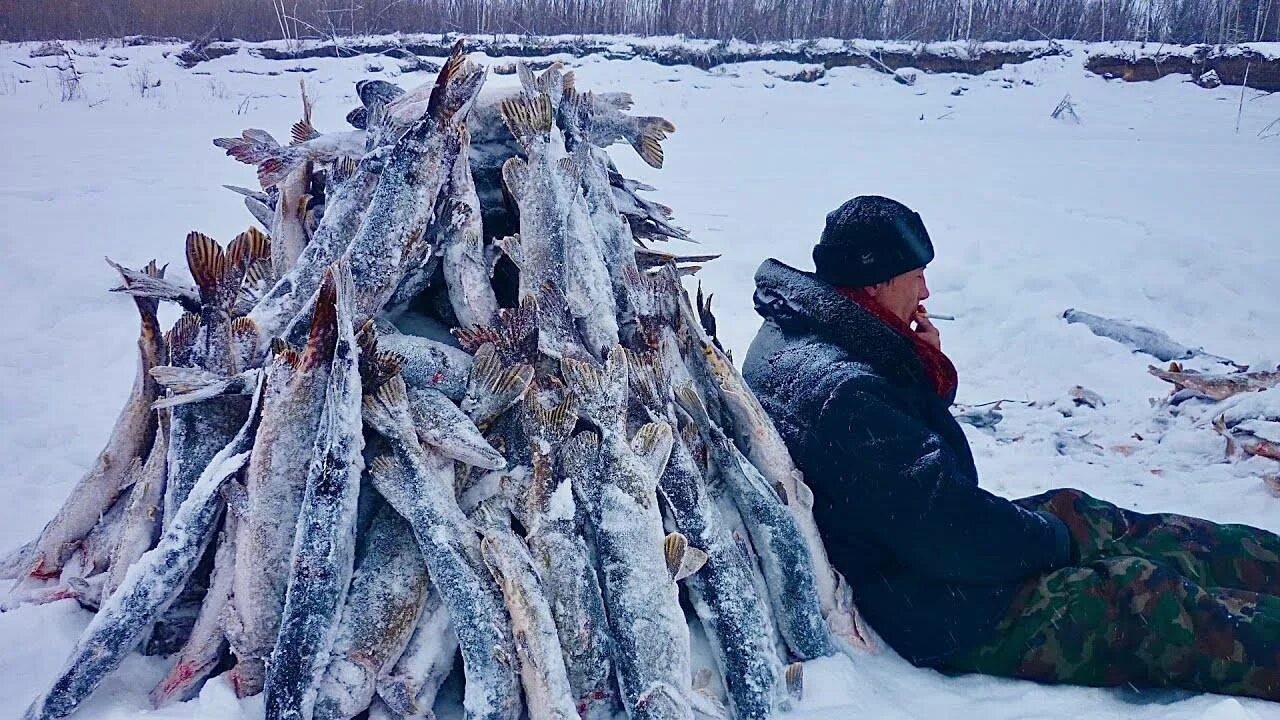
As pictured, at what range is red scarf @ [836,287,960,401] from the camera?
274 centimetres

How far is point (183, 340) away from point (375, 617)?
110 cm

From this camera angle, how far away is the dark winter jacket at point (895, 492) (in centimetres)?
252

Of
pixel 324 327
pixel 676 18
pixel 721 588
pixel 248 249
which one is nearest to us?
pixel 324 327

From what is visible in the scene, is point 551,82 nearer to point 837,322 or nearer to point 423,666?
point 837,322

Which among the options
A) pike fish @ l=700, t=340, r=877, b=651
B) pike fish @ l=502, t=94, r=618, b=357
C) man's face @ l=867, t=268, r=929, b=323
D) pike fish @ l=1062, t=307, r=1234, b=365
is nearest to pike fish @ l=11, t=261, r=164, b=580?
pike fish @ l=502, t=94, r=618, b=357

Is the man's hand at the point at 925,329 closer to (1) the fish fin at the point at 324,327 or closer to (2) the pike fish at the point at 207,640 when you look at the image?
(1) the fish fin at the point at 324,327

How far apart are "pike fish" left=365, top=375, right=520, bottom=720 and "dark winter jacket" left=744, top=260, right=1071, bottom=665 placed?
109 centimetres

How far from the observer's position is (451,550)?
2287 millimetres

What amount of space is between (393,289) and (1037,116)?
43.7 feet

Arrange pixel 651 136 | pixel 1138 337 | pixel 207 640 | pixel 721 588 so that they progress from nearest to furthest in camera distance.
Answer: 1. pixel 207 640
2. pixel 721 588
3. pixel 651 136
4. pixel 1138 337

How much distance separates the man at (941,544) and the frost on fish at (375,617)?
4.09ft

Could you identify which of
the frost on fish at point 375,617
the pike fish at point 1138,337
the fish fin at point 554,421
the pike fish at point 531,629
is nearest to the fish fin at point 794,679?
the pike fish at point 531,629

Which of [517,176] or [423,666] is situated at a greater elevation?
[517,176]

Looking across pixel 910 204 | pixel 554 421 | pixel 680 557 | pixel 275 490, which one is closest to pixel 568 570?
pixel 680 557
